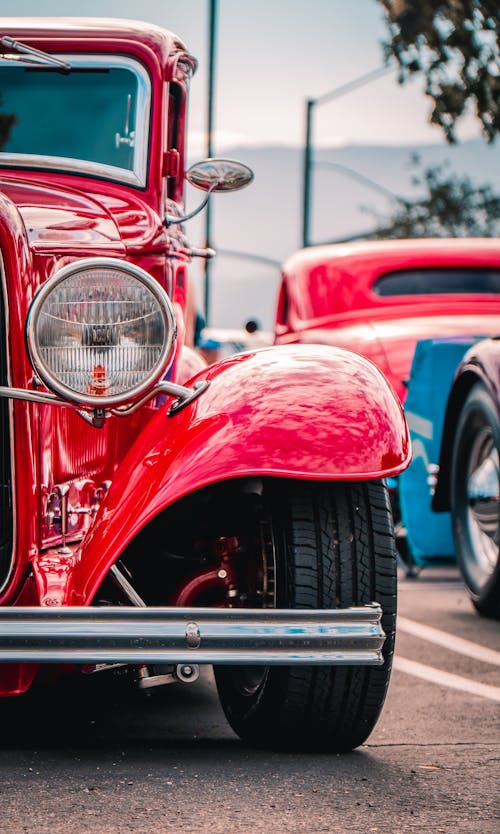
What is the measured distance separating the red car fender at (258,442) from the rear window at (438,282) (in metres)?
4.58

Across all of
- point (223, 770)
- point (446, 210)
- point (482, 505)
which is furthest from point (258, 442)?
point (446, 210)

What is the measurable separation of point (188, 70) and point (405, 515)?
2.40 m

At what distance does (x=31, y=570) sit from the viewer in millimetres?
3354

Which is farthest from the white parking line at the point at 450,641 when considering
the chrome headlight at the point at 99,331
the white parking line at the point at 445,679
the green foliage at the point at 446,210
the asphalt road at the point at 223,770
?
the green foliage at the point at 446,210

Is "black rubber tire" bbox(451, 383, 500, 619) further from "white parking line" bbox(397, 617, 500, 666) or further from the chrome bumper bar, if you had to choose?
the chrome bumper bar

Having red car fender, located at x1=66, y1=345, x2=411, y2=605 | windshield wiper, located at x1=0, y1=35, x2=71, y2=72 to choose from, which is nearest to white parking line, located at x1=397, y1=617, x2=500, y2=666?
red car fender, located at x1=66, y1=345, x2=411, y2=605

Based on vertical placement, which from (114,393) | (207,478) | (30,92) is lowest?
(207,478)

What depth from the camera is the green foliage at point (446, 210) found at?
1367 inches

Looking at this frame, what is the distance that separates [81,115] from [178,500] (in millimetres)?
1516

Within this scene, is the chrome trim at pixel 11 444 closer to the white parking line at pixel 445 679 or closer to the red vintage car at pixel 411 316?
the white parking line at pixel 445 679

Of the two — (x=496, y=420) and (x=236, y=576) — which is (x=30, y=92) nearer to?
(x=236, y=576)

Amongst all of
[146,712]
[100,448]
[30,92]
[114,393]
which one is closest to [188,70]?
[30,92]

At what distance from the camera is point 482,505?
5.65 m

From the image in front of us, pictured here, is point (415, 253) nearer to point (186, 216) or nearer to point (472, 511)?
point (472, 511)
